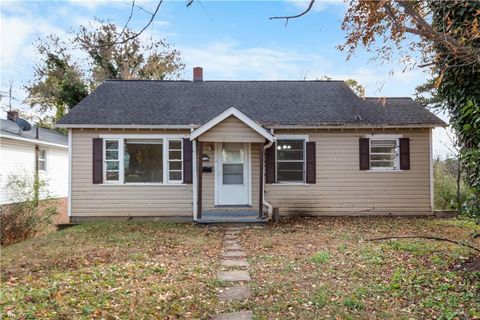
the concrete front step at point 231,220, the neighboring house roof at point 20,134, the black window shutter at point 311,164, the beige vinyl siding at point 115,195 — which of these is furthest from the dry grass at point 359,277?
the neighboring house roof at point 20,134

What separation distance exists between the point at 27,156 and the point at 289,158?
39.0 ft

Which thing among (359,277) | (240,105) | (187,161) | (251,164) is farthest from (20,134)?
(359,277)

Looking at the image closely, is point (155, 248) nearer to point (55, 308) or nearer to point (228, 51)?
point (55, 308)

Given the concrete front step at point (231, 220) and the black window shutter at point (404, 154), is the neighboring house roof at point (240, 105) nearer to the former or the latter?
the black window shutter at point (404, 154)

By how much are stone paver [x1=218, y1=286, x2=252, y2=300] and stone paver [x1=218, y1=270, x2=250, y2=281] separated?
0.36m

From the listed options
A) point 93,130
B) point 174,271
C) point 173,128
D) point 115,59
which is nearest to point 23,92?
point 115,59

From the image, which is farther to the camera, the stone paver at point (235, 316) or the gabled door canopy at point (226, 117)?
the gabled door canopy at point (226, 117)

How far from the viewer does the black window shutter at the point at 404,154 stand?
10891 mm

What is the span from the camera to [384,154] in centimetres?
1115

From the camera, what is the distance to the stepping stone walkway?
3.85 m

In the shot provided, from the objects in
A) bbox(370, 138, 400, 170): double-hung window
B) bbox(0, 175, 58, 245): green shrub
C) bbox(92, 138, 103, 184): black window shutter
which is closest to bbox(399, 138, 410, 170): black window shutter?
bbox(370, 138, 400, 170): double-hung window

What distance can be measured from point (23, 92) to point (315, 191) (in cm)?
2379

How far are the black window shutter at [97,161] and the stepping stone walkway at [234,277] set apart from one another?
5095 mm

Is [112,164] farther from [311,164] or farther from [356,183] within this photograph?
[356,183]
